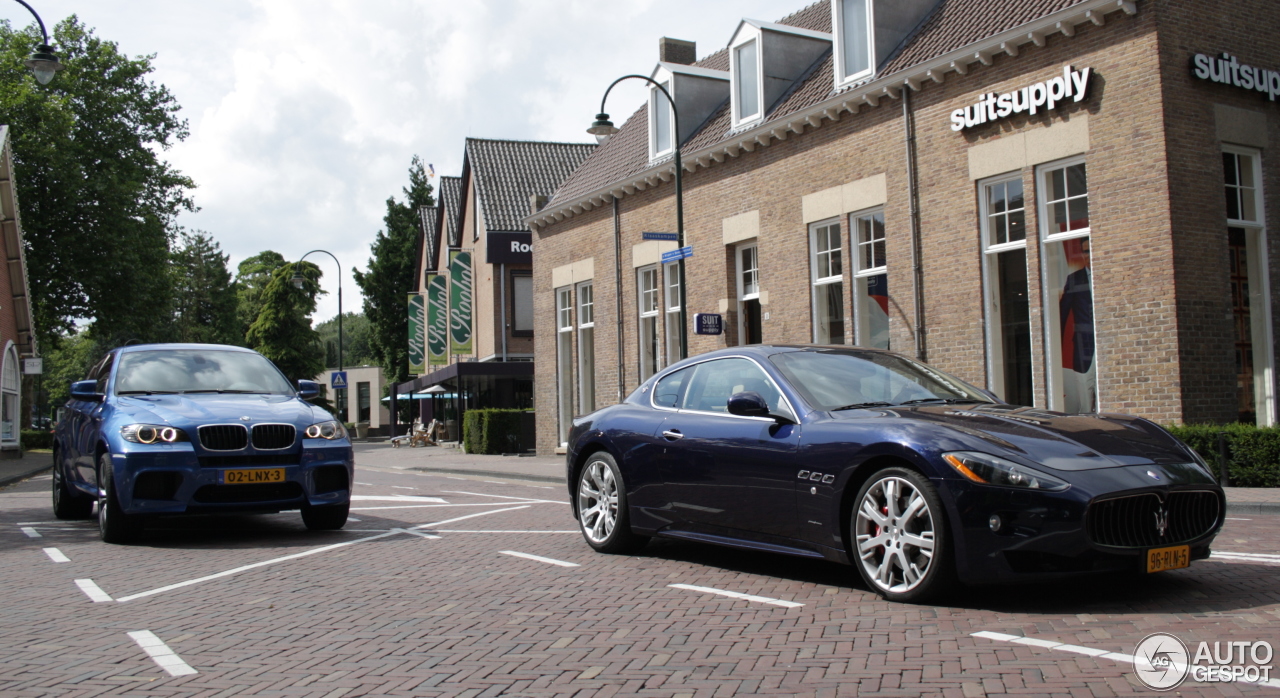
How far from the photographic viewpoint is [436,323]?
42.7 meters

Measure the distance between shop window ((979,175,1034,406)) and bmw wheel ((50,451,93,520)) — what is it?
1195cm

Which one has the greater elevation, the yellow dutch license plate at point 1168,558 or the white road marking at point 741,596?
the yellow dutch license plate at point 1168,558

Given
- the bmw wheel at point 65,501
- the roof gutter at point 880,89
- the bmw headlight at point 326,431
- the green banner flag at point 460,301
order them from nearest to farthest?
the bmw headlight at point 326,431
the bmw wheel at point 65,501
the roof gutter at point 880,89
the green banner flag at point 460,301

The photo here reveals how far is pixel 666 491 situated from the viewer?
7121 mm

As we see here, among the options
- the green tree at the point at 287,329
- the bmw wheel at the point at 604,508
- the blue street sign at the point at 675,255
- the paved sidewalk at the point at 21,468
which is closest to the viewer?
the bmw wheel at the point at 604,508

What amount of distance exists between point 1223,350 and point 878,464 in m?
9.86

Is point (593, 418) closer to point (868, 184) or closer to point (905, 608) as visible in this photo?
point (905, 608)

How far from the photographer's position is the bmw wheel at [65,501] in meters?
11.3

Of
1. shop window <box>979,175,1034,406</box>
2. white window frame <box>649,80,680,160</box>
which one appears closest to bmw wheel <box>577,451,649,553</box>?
shop window <box>979,175,1034,406</box>

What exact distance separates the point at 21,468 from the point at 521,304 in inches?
672

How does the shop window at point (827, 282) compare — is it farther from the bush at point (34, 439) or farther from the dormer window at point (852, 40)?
the bush at point (34, 439)

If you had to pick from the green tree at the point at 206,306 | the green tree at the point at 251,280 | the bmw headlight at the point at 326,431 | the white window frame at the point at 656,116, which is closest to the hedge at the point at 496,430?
the white window frame at the point at 656,116

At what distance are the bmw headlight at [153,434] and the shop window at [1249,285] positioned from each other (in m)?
12.6

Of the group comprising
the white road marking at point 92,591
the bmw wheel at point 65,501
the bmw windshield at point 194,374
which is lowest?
the white road marking at point 92,591
